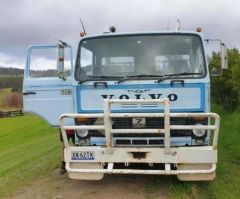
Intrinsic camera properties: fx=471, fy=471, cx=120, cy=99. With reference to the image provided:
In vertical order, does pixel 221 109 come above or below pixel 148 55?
below

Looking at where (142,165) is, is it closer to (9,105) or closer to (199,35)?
(199,35)

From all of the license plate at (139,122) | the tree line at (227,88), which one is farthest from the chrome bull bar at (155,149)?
the tree line at (227,88)

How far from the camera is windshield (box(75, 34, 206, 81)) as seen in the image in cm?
787

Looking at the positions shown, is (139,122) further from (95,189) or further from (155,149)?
(95,189)

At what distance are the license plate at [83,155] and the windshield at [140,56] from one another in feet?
4.25

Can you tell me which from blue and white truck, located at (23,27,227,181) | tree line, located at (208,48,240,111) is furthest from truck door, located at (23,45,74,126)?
tree line, located at (208,48,240,111)

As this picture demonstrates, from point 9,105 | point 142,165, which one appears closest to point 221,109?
point 142,165

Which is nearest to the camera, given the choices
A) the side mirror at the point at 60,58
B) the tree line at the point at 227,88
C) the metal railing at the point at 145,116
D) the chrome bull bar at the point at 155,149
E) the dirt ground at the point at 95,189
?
the metal railing at the point at 145,116

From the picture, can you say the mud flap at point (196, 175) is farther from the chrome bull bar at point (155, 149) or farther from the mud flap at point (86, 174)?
the mud flap at point (86, 174)

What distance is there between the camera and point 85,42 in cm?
816

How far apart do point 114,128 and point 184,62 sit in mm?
1616

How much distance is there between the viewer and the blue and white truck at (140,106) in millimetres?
7188

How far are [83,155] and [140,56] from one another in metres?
1.96

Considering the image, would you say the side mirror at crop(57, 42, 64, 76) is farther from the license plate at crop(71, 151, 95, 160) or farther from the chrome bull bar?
the license plate at crop(71, 151, 95, 160)
